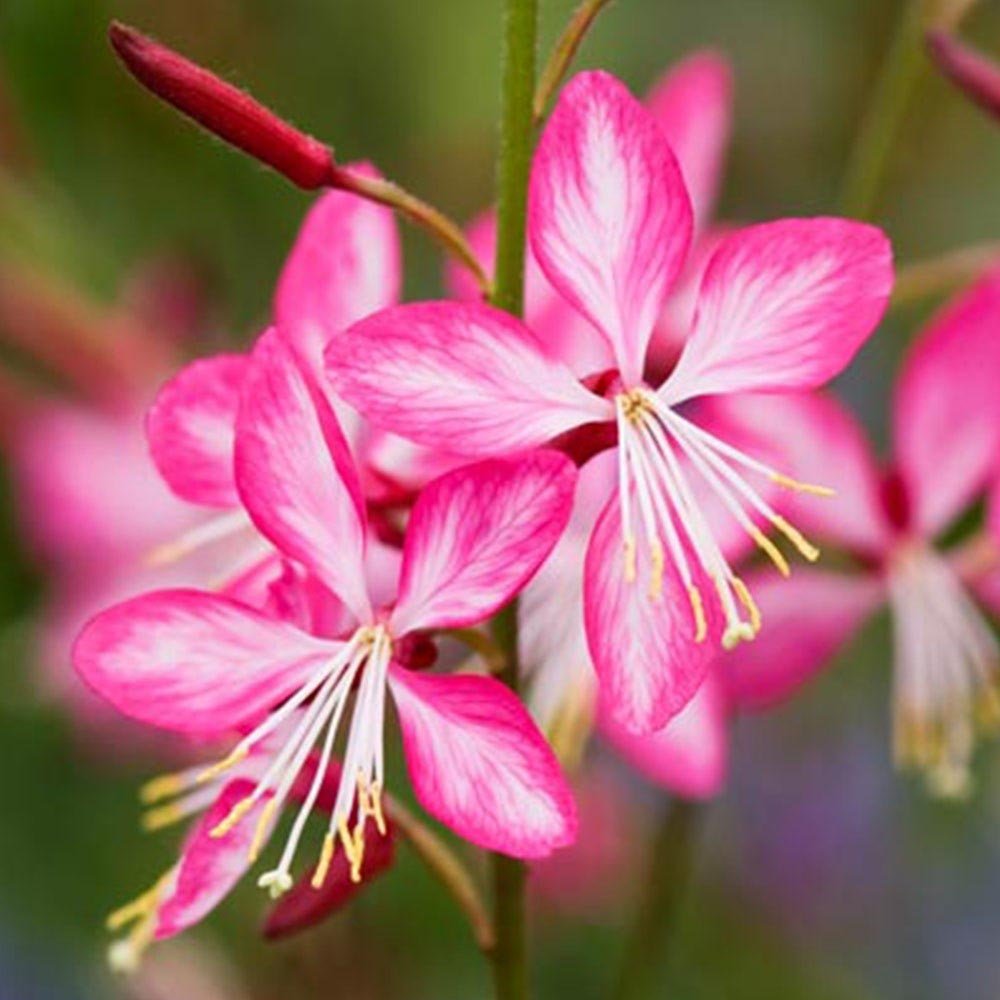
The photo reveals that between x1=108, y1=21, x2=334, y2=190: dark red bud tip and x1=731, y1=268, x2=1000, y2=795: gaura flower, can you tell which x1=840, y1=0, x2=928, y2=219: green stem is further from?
x1=108, y1=21, x2=334, y2=190: dark red bud tip

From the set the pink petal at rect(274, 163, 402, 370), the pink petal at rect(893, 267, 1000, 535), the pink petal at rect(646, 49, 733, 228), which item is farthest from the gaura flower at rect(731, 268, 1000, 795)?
the pink petal at rect(274, 163, 402, 370)

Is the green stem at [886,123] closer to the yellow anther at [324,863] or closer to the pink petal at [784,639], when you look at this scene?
the pink petal at [784,639]

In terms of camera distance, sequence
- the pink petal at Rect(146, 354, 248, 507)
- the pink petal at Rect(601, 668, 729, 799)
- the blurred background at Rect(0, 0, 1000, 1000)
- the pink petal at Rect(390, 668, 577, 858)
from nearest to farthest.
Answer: the pink petal at Rect(390, 668, 577, 858)
the pink petal at Rect(146, 354, 248, 507)
the pink petal at Rect(601, 668, 729, 799)
the blurred background at Rect(0, 0, 1000, 1000)

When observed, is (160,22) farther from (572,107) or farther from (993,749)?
(572,107)

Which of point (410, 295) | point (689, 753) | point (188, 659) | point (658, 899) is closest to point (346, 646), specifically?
point (188, 659)

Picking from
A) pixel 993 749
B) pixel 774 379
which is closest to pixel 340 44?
pixel 993 749

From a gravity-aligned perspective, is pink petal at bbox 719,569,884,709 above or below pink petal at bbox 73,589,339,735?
below
